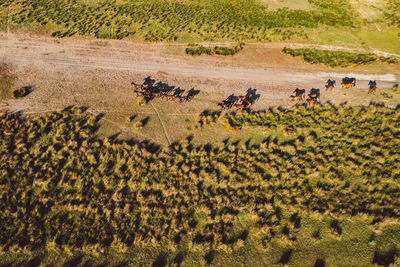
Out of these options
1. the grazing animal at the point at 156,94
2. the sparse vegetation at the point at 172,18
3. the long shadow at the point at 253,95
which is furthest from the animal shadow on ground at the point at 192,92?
the sparse vegetation at the point at 172,18

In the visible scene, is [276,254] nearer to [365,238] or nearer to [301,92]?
[365,238]

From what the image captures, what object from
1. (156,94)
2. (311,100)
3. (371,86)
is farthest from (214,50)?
(371,86)

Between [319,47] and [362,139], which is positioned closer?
[362,139]

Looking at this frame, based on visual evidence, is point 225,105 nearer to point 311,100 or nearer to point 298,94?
point 298,94

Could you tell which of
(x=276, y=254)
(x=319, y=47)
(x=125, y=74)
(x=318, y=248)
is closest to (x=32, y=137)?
(x=125, y=74)

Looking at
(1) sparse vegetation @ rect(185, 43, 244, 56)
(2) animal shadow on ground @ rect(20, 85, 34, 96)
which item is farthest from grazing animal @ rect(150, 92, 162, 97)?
(2) animal shadow on ground @ rect(20, 85, 34, 96)

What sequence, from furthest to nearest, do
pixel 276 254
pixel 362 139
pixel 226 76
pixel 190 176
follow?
pixel 226 76
pixel 362 139
pixel 190 176
pixel 276 254

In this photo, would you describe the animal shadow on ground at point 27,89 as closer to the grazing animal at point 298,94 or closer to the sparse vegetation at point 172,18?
the sparse vegetation at point 172,18
